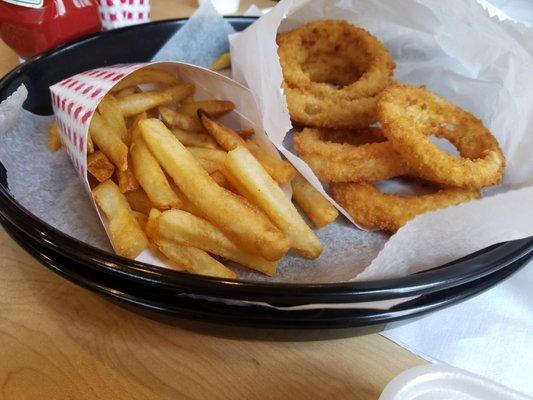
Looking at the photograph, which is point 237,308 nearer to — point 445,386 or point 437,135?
point 445,386

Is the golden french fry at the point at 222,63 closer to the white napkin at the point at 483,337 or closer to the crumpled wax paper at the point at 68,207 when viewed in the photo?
the crumpled wax paper at the point at 68,207

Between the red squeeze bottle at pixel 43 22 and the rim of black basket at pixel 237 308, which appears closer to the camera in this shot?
the rim of black basket at pixel 237 308

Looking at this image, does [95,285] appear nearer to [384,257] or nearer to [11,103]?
[384,257]

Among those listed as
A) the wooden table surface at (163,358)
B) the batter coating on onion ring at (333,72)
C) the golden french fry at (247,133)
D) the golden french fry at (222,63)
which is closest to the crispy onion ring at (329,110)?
the batter coating on onion ring at (333,72)

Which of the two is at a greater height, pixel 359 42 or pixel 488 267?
pixel 359 42

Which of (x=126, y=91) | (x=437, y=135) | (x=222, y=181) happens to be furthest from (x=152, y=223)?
(x=437, y=135)

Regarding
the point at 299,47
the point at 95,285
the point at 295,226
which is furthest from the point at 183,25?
the point at 95,285

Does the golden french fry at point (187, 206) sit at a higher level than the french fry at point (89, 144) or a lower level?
lower
